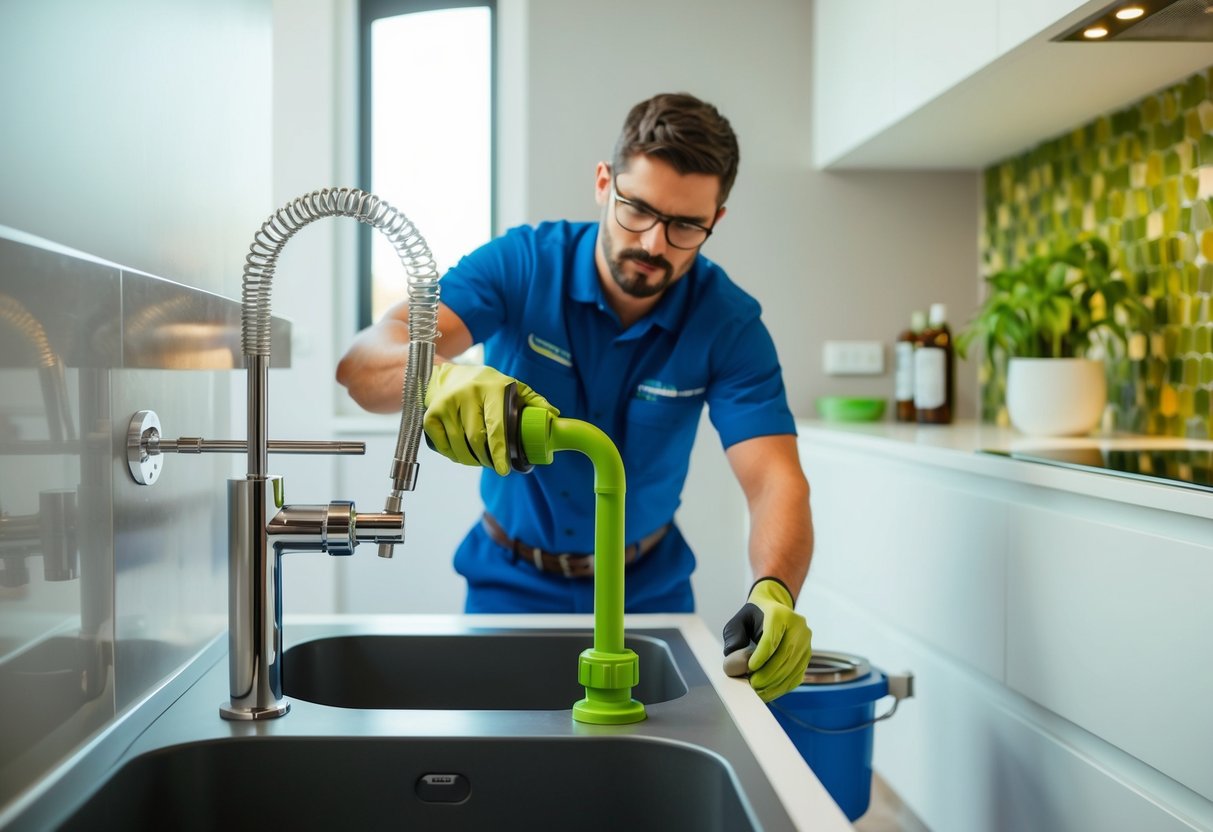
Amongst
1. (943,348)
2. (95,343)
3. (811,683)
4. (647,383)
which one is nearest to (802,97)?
(943,348)

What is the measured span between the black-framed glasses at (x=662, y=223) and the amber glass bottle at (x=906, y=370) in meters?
1.47

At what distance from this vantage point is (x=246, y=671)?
0.87m

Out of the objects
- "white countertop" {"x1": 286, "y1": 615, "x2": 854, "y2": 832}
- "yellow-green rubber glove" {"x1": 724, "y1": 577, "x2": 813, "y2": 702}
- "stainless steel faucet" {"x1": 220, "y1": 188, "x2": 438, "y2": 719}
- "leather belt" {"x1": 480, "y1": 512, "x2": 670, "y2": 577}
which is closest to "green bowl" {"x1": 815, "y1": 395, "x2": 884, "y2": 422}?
"leather belt" {"x1": 480, "y1": 512, "x2": 670, "y2": 577}

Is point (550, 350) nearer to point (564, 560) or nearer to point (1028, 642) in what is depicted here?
point (564, 560)

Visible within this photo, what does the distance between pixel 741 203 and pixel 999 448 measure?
128 centimetres

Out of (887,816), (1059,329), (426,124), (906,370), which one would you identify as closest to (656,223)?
(1059,329)

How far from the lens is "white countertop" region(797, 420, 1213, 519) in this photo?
135 cm

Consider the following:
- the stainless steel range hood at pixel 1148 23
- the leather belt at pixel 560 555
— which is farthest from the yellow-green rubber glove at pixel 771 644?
the stainless steel range hood at pixel 1148 23

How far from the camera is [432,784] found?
0.85 meters

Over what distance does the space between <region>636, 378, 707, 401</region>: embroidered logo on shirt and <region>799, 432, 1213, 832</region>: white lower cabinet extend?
1.69ft

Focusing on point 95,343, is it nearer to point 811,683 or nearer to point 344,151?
point 811,683

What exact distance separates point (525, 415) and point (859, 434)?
1706 mm

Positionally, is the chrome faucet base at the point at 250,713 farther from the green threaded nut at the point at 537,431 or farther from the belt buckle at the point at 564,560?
the belt buckle at the point at 564,560

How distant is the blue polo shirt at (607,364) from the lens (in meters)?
1.68
